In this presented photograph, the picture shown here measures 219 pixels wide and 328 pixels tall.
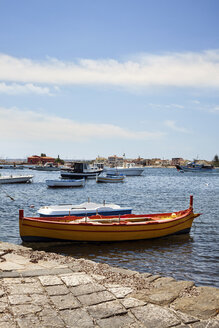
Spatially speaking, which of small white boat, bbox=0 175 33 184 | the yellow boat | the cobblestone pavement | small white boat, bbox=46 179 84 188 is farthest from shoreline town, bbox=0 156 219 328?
small white boat, bbox=0 175 33 184

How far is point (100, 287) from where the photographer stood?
258 inches

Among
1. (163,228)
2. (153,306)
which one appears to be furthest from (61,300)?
(163,228)

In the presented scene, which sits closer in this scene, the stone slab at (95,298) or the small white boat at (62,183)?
the stone slab at (95,298)

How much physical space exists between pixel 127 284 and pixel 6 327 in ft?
9.76

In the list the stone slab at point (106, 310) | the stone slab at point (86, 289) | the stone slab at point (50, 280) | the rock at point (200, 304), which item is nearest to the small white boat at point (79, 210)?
the stone slab at point (50, 280)

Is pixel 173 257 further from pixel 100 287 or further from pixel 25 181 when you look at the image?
pixel 25 181

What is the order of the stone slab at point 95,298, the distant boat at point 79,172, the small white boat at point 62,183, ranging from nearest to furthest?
1. the stone slab at point 95,298
2. the small white boat at point 62,183
3. the distant boat at point 79,172

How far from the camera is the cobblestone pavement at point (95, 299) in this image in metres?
5.07

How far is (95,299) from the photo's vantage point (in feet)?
19.2

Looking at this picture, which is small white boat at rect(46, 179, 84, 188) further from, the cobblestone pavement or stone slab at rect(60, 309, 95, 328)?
stone slab at rect(60, 309, 95, 328)

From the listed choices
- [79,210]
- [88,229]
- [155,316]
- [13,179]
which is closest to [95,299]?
[155,316]

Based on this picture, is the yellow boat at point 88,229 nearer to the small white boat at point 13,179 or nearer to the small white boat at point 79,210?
the small white boat at point 79,210

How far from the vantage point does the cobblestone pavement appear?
5.07 m

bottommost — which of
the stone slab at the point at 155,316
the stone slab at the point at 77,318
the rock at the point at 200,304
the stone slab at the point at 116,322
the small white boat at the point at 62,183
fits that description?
the small white boat at the point at 62,183
